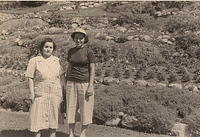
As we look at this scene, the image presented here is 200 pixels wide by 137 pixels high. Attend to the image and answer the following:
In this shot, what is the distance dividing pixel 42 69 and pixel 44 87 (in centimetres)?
30

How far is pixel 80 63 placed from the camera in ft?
25.2

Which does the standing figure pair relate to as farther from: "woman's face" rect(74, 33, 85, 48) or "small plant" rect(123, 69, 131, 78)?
"small plant" rect(123, 69, 131, 78)

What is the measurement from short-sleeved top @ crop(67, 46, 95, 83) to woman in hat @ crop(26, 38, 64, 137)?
0.77ft

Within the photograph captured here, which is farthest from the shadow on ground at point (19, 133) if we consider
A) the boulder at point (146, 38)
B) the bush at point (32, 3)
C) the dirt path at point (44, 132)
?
the bush at point (32, 3)

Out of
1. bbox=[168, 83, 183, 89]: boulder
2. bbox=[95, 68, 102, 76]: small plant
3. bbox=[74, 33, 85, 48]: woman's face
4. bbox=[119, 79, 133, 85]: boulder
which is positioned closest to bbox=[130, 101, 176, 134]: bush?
bbox=[74, 33, 85, 48]: woman's face

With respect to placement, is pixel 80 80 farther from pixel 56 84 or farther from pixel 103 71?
pixel 103 71

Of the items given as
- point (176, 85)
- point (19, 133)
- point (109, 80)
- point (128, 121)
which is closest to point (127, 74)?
point (109, 80)

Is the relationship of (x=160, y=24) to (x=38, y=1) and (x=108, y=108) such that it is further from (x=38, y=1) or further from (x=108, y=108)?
(x=38, y=1)

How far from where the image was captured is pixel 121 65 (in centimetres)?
1434

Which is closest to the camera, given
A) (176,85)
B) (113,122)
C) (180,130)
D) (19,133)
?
(19,133)

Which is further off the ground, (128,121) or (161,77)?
(161,77)

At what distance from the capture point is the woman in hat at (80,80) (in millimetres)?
7652

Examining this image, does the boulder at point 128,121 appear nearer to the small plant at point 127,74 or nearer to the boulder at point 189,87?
the boulder at point 189,87

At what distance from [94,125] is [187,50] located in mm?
6107
